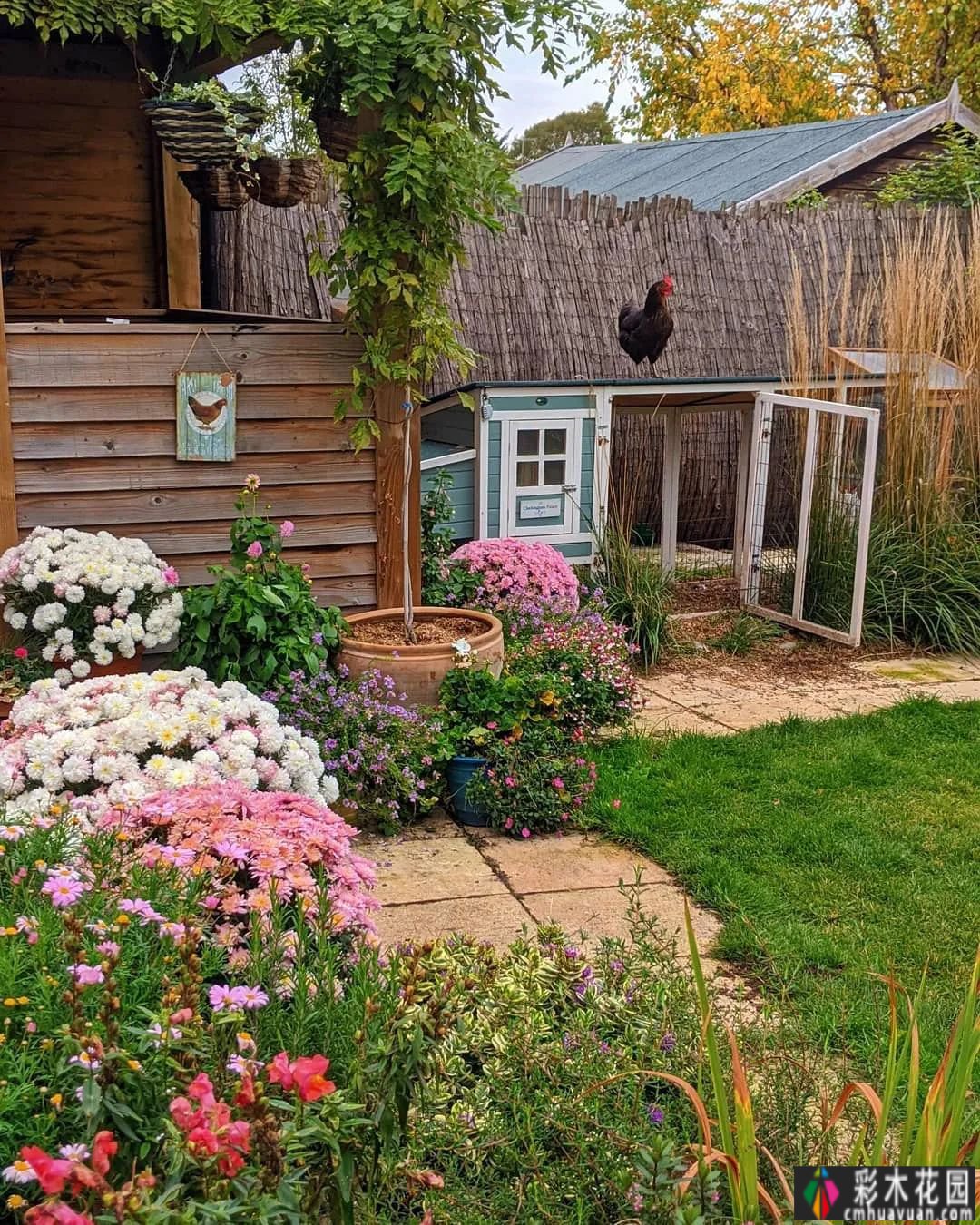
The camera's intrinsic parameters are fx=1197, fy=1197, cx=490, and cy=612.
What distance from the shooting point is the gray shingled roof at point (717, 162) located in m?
12.1

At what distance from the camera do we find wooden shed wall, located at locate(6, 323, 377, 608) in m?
4.60

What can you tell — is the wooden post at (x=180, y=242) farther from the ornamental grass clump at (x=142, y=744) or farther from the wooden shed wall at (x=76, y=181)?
the ornamental grass clump at (x=142, y=744)

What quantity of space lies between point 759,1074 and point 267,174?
419cm

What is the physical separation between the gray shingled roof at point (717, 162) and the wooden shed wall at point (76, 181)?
185 inches

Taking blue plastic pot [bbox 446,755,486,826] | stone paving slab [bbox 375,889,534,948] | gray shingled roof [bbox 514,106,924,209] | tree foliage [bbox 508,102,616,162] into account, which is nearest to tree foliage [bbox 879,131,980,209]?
gray shingled roof [bbox 514,106,924,209]

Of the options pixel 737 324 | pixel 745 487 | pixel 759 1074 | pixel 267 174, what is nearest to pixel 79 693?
pixel 759 1074

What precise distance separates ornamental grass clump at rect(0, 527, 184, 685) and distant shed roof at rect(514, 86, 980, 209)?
24.2ft

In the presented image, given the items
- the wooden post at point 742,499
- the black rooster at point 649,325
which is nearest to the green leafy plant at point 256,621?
the black rooster at point 649,325

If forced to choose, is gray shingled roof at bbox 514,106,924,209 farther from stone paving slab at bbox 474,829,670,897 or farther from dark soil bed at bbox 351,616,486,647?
stone paving slab at bbox 474,829,670,897

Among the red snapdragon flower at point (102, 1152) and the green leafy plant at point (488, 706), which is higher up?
the red snapdragon flower at point (102, 1152)

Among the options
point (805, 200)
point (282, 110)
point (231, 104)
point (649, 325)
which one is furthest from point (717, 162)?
point (231, 104)

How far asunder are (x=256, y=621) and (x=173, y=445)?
931mm

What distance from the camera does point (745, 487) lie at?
7477 millimetres

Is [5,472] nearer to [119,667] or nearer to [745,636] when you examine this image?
[119,667]
